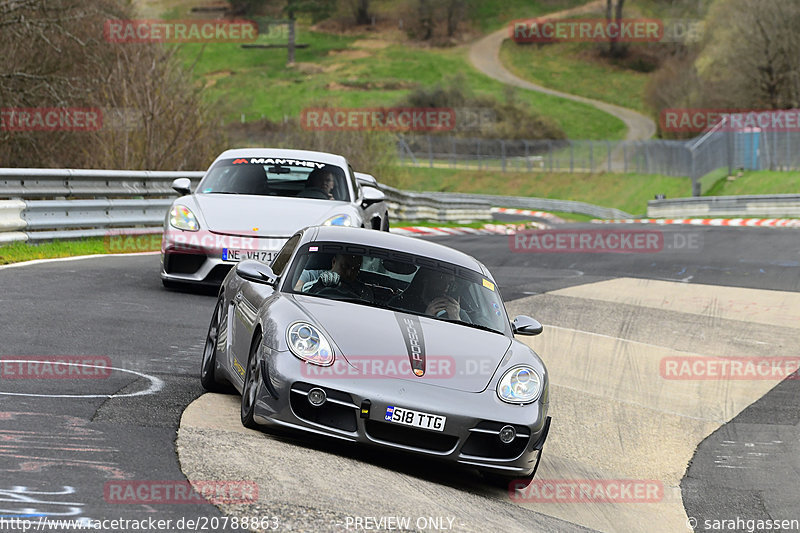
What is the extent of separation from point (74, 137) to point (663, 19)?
11665cm

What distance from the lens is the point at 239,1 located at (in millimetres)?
153750

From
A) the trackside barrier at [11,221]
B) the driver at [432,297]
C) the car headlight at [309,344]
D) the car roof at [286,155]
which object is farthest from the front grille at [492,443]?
the trackside barrier at [11,221]

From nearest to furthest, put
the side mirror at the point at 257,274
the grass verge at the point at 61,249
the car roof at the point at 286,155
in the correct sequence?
the side mirror at the point at 257,274 → the car roof at the point at 286,155 → the grass verge at the point at 61,249

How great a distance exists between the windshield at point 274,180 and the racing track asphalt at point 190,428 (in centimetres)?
139

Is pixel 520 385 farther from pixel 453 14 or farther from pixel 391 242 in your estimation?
pixel 453 14

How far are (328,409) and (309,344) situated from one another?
1.36ft

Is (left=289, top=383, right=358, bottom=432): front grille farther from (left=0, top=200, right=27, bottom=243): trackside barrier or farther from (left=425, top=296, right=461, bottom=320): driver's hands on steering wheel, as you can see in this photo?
(left=0, top=200, right=27, bottom=243): trackside barrier

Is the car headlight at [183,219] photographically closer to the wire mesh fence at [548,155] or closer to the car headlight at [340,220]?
the car headlight at [340,220]

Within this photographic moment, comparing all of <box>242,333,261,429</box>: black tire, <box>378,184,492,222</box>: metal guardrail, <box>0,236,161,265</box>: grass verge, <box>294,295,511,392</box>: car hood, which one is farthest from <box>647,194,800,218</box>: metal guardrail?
<box>242,333,261,429</box>: black tire

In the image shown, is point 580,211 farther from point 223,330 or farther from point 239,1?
point 239,1

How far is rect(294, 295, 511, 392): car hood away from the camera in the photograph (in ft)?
21.0

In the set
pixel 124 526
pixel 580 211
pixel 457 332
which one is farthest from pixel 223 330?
pixel 580 211

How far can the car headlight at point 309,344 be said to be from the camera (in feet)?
20.9

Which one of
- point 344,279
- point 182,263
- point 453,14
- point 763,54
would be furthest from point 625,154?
point 453,14
